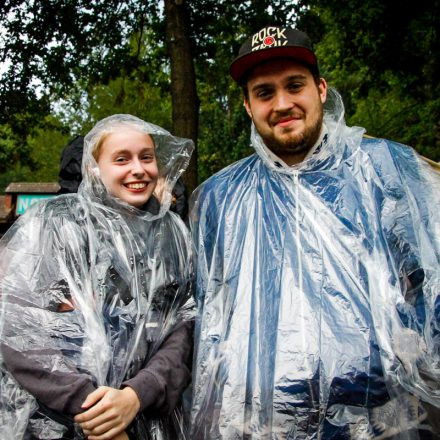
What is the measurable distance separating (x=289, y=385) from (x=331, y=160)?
788 mm

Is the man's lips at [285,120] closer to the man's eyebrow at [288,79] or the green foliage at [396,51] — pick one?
the man's eyebrow at [288,79]

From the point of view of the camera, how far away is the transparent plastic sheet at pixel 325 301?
59.3 inches

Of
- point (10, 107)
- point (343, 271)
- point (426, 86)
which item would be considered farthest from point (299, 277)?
point (426, 86)

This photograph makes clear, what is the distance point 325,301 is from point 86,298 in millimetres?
752

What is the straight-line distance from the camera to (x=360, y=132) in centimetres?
193

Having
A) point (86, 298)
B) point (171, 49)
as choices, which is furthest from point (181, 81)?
point (86, 298)

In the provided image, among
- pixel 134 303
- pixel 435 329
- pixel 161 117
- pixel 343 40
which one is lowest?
pixel 435 329

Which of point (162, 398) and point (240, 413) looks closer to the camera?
point (240, 413)

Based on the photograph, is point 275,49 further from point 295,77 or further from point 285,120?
point 285,120

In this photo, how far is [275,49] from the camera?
6.20 feet

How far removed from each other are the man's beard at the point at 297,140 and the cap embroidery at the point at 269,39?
29cm

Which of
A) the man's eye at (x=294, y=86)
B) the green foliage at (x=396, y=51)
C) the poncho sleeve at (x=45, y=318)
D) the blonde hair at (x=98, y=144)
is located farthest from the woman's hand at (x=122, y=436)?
the green foliage at (x=396, y=51)

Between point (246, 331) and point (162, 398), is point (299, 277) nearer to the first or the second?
point (246, 331)

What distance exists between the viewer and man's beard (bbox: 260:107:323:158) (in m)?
1.88
